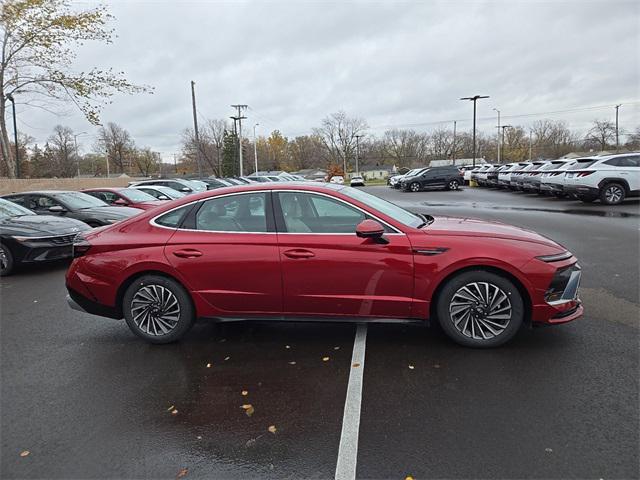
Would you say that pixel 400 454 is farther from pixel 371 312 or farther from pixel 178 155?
pixel 178 155

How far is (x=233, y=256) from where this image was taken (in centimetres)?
393

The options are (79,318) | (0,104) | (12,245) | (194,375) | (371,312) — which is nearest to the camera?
(194,375)

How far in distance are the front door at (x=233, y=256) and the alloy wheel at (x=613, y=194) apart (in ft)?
50.4

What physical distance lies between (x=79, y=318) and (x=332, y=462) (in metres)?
4.01

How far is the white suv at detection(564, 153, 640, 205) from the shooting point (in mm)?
14664

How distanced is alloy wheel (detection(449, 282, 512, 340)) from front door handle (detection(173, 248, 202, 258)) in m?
2.37

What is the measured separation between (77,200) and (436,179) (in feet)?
84.6

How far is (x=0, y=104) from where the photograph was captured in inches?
956

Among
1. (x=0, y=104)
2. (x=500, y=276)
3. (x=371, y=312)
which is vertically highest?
(x=0, y=104)

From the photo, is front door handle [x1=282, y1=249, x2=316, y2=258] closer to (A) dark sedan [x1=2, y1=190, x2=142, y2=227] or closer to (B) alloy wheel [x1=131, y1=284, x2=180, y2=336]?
(B) alloy wheel [x1=131, y1=284, x2=180, y2=336]

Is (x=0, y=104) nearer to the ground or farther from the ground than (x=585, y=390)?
farther from the ground

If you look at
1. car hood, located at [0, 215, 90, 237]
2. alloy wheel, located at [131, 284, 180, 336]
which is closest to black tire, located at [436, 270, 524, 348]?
alloy wheel, located at [131, 284, 180, 336]

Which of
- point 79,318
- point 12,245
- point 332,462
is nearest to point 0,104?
point 12,245

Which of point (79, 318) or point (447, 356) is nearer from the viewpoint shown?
point (447, 356)
